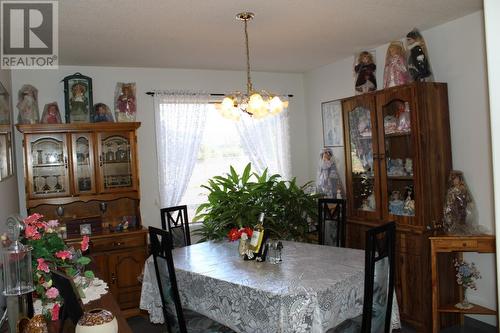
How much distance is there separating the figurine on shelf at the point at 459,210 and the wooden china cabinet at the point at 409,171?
106 mm

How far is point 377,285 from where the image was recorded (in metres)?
2.43

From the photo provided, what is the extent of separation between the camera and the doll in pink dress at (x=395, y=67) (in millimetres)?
3791

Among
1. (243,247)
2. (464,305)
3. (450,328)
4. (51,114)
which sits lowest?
(450,328)

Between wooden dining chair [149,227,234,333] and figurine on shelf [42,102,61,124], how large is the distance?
2205 mm

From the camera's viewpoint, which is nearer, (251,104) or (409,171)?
(251,104)

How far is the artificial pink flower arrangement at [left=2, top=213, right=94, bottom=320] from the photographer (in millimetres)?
1843

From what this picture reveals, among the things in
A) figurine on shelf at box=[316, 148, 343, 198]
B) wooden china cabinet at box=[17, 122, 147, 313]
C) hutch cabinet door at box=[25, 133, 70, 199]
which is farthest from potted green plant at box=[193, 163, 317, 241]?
hutch cabinet door at box=[25, 133, 70, 199]

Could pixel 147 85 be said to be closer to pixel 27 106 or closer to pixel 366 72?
pixel 27 106

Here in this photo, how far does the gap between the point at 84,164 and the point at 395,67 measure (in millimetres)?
3155

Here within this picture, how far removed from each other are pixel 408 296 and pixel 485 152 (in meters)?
1.37

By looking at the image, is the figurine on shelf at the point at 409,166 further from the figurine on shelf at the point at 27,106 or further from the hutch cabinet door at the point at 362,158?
the figurine on shelf at the point at 27,106

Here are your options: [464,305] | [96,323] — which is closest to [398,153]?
[464,305]

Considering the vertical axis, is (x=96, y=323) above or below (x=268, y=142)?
below

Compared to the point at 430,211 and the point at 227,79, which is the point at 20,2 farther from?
the point at 430,211
